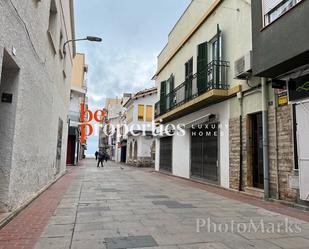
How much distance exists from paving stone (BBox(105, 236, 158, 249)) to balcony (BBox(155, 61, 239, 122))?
7479 millimetres

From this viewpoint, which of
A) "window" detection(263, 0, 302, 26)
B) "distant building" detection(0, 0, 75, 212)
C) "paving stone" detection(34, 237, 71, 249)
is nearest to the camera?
"paving stone" detection(34, 237, 71, 249)

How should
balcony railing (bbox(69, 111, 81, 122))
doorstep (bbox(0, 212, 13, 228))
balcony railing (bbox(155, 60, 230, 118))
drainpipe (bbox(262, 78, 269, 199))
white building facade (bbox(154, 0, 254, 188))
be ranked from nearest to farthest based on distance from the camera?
doorstep (bbox(0, 212, 13, 228))
drainpipe (bbox(262, 78, 269, 199))
white building facade (bbox(154, 0, 254, 188))
balcony railing (bbox(155, 60, 230, 118))
balcony railing (bbox(69, 111, 81, 122))

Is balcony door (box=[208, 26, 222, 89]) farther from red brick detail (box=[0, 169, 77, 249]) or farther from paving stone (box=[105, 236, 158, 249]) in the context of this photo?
paving stone (box=[105, 236, 158, 249])

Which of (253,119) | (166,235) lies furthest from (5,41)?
(253,119)

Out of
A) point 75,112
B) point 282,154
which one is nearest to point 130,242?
point 282,154

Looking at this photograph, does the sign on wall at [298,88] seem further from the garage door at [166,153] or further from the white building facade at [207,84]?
the garage door at [166,153]

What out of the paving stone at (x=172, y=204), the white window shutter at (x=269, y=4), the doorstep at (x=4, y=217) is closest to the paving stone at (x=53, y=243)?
the doorstep at (x=4, y=217)

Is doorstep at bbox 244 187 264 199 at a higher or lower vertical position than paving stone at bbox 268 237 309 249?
higher

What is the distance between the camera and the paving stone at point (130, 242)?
4364mm

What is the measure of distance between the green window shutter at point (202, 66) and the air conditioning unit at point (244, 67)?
2.40 metres

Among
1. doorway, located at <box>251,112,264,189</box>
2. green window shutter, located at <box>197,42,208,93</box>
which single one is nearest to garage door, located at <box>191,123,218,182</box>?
green window shutter, located at <box>197,42,208,93</box>

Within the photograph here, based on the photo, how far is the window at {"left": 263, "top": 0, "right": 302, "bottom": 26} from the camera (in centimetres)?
770

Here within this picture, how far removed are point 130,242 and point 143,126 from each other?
26661 mm

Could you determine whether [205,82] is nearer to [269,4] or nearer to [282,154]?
[269,4]
